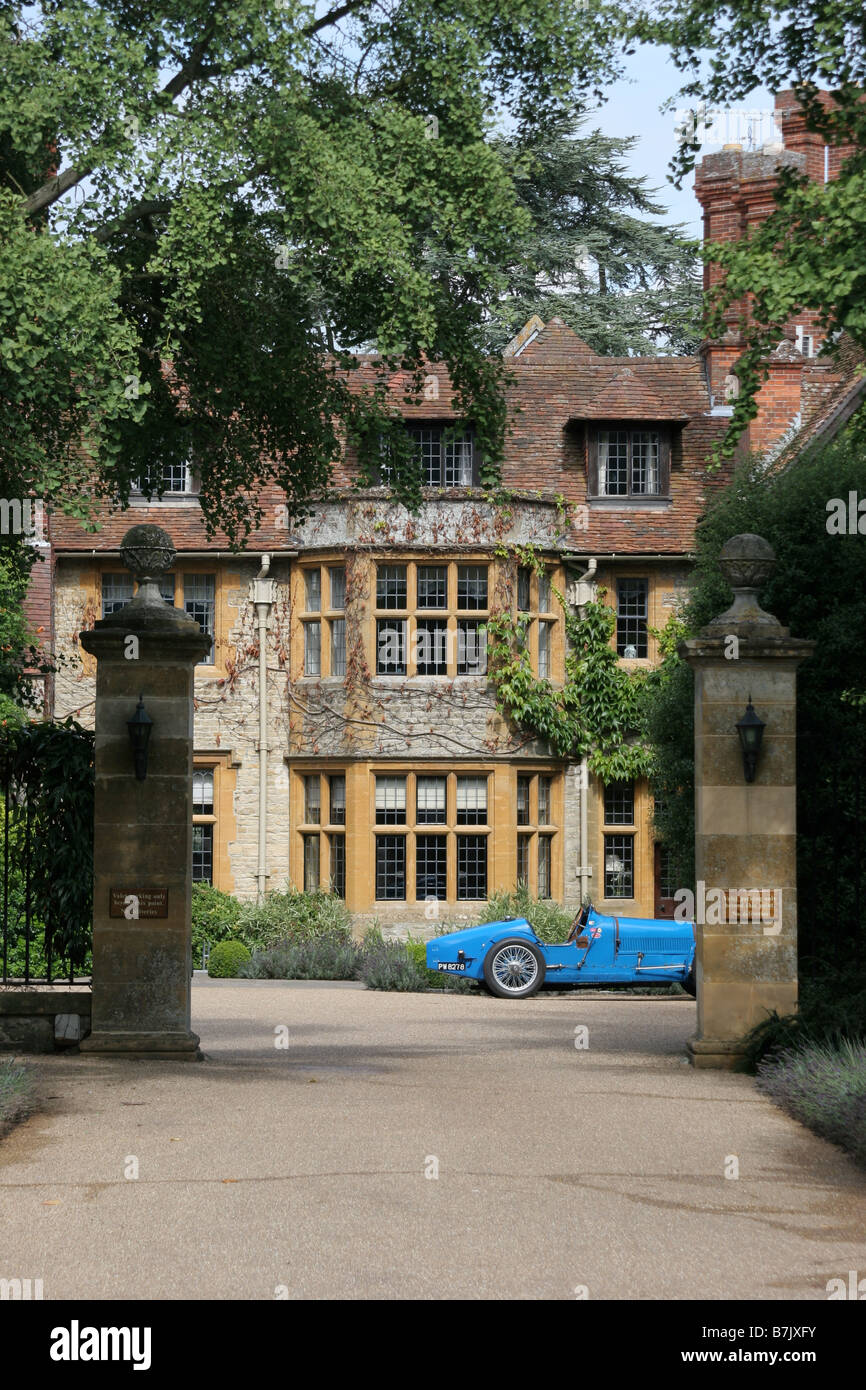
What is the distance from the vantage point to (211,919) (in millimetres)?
26438

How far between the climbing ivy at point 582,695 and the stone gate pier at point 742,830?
14544 millimetres

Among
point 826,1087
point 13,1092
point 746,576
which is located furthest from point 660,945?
point 13,1092

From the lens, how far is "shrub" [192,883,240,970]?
86.6ft

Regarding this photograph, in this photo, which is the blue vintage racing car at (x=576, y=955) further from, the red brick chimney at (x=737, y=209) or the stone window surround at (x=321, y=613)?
the red brick chimney at (x=737, y=209)

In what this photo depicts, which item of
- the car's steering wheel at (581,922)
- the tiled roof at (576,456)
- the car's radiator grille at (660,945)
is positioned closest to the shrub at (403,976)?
the car's steering wheel at (581,922)

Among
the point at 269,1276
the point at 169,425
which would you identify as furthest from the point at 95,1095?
the point at 169,425

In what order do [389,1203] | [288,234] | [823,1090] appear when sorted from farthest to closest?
[288,234], [823,1090], [389,1203]

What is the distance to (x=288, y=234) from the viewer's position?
1165cm

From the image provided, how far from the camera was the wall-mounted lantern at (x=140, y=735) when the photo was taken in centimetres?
1227

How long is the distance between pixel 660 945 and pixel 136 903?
10.7 metres

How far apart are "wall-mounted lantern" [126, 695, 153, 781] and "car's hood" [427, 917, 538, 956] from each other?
9.66 metres

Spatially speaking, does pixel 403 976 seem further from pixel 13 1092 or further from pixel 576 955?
pixel 13 1092

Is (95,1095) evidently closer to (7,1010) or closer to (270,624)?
(7,1010)

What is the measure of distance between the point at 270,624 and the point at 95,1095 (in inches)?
704
